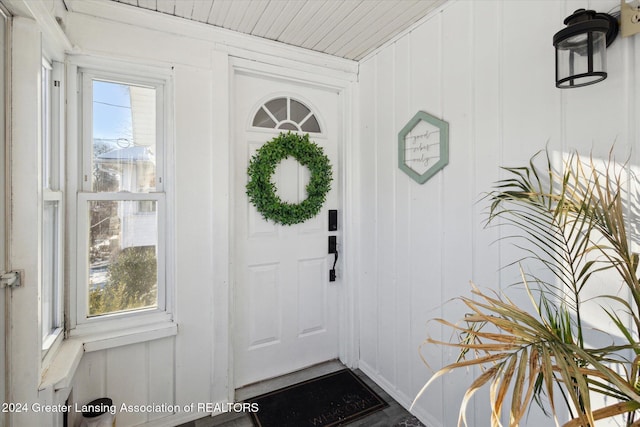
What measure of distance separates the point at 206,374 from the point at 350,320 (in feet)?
3.65

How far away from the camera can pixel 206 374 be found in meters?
2.05

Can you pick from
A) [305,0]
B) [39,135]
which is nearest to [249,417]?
[39,135]

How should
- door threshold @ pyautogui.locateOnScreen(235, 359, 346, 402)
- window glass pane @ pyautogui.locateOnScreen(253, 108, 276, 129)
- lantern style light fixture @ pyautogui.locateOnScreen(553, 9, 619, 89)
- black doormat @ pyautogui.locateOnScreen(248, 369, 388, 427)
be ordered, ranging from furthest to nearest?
window glass pane @ pyautogui.locateOnScreen(253, 108, 276, 129), door threshold @ pyautogui.locateOnScreen(235, 359, 346, 402), black doormat @ pyautogui.locateOnScreen(248, 369, 388, 427), lantern style light fixture @ pyautogui.locateOnScreen(553, 9, 619, 89)

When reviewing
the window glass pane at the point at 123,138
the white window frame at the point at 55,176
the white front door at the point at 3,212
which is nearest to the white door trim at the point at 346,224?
the window glass pane at the point at 123,138

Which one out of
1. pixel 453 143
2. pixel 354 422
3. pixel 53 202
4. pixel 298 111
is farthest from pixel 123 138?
pixel 354 422

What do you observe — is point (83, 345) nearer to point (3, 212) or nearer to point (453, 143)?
point (3, 212)

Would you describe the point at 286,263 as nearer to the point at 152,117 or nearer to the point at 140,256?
the point at 140,256

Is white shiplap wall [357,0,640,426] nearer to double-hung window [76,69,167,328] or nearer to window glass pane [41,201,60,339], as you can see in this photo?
double-hung window [76,69,167,328]

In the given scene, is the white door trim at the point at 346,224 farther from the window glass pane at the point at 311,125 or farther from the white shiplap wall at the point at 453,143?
the window glass pane at the point at 311,125

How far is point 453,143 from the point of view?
1.79 meters

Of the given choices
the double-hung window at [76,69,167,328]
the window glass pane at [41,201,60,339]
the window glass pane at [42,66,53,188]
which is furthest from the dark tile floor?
the window glass pane at [42,66,53,188]

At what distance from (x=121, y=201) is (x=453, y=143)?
1.94 m

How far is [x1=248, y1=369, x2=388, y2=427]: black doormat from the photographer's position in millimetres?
1971

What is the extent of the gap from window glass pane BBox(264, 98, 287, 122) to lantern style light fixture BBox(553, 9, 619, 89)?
5.52 ft
